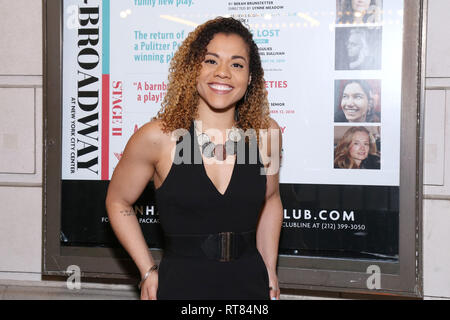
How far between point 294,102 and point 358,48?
524 mm

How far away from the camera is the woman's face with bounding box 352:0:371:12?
123 inches

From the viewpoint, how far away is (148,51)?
11.1 feet

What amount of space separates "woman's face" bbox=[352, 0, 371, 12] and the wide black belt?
5.71ft

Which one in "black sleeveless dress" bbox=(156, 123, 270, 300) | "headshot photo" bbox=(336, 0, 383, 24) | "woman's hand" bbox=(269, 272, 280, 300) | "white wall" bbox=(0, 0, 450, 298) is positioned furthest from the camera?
"white wall" bbox=(0, 0, 450, 298)

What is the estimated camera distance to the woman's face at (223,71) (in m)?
2.27

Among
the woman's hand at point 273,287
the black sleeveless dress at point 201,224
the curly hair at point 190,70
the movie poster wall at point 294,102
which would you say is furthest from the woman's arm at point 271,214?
the movie poster wall at point 294,102

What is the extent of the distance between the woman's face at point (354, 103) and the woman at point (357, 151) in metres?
0.08

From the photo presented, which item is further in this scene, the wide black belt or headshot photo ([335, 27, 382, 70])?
headshot photo ([335, 27, 382, 70])

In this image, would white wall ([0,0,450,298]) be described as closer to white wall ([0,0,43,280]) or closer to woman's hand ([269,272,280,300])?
white wall ([0,0,43,280])

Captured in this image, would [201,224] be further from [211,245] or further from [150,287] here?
[150,287]

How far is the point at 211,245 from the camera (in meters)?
2.20

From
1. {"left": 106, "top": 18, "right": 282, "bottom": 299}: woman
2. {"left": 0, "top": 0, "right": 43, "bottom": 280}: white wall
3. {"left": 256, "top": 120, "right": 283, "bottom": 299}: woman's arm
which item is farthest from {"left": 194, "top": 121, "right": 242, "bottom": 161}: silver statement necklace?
{"left": 0, "top": 0, "right": 43, "bottom": 280}: white wall

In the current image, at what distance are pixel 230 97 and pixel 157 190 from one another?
0.54m
